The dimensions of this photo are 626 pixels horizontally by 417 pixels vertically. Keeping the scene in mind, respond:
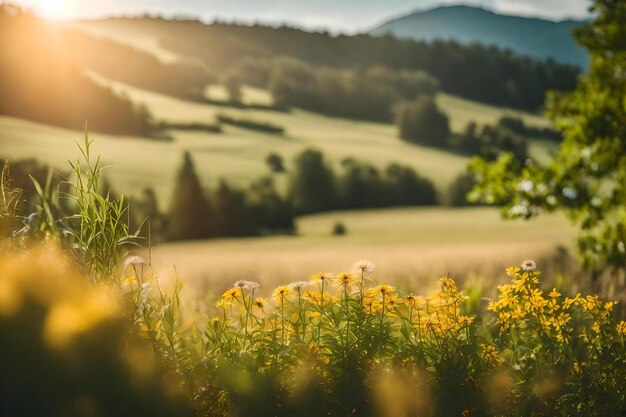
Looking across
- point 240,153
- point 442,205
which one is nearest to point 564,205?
point 442,205

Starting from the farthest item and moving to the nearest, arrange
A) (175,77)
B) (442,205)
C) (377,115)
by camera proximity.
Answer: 1. (377,115)
2. (175,77)
3. (442,205)

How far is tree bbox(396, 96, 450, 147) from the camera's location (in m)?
130

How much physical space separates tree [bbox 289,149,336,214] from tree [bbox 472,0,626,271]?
76048 millimetres

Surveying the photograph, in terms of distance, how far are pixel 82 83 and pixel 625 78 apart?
9946cm

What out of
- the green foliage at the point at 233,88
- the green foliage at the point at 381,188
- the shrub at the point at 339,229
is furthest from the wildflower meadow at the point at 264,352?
the green foliage at the point at 233,88

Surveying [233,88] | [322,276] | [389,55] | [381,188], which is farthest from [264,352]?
[389,55]

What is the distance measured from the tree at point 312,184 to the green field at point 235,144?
5.03 meters

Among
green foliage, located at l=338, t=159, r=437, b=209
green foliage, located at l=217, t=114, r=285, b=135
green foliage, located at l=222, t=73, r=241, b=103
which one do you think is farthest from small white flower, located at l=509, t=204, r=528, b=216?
green foliage, located at l=222, t=73, r=241, b=103

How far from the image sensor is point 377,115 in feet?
489

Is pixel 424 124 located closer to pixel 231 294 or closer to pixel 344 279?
pixel 344 279

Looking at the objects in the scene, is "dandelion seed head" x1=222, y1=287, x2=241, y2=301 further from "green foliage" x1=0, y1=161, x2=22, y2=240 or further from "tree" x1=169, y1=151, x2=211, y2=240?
"tree" x1=169, y1=151, x2=211, y2=240

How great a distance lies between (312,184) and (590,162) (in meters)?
83.8

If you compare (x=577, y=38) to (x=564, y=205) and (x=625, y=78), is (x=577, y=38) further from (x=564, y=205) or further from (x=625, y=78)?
(x=564, y=205)

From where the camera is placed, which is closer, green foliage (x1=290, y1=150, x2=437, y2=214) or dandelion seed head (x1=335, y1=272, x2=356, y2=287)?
dandelion seed head (x1=335, y1=272, x2=356, y2=287)
